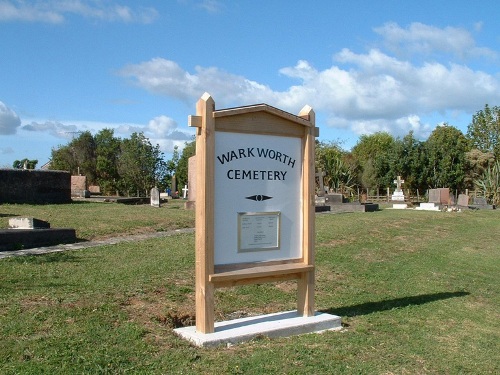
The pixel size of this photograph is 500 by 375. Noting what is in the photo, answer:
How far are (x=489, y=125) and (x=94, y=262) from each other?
189 ft

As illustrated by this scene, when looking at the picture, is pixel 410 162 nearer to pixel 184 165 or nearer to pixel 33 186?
pixel 184 165

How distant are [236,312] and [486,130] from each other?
191 ft

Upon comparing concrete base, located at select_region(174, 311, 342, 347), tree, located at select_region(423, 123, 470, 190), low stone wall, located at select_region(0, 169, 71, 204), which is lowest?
concrete base, located at select_region(174, 311, 342, 347)

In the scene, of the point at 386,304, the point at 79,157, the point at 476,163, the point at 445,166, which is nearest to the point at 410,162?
the point at 445,166

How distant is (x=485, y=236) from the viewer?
18562 millimetres

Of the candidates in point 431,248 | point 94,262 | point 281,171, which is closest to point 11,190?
point 94,262

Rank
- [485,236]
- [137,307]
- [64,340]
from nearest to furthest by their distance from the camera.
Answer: [64,340]
[137,307]
[485,236]

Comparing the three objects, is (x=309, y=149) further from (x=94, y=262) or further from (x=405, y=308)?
(x=94, y=262)

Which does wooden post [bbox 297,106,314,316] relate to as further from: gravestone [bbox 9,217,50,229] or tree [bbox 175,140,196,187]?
tree [bbox 175,140,196,187]

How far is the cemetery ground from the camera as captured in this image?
193 inches

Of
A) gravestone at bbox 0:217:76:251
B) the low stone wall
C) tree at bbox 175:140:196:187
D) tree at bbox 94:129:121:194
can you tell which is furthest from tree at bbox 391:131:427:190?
gravestone at bbox 0:217:76:251

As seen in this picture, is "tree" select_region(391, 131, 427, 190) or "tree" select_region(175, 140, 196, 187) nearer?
"tree" select_region(391, 131, 427, 190)

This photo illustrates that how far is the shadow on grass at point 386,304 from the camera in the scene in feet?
24.0

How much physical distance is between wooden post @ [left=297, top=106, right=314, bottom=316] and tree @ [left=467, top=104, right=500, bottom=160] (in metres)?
56.1
